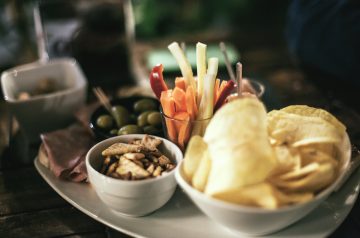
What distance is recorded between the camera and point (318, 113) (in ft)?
2.49

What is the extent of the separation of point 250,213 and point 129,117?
50cm

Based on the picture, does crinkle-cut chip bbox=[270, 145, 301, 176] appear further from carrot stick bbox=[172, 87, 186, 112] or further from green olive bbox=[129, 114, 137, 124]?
green olive bbox=[129, 114, 137, 124]

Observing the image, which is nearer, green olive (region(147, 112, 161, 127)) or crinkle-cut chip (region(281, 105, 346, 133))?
crinkle-cut chip (region(281, 105, 346, 133))

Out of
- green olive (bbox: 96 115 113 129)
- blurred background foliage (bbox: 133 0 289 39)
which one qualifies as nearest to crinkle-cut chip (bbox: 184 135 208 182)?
green olive (bbox: 96 115 113 129)

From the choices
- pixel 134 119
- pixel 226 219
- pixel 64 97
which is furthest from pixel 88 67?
pixel 226 219

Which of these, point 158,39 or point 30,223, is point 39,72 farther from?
point 158,39

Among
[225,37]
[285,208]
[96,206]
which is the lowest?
[225,37]

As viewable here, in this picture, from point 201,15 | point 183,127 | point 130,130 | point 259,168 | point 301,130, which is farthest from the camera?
point 201,15

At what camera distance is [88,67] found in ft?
5.00

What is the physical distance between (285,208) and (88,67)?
108 cm

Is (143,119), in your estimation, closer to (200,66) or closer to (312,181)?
(200,66)

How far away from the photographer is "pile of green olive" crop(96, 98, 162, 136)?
0.95 meters

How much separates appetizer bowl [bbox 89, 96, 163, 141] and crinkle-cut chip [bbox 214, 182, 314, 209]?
0.35 m

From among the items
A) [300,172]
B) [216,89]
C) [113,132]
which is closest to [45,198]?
[113,132]
